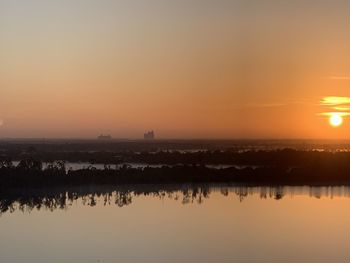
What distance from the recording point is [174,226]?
3691mm

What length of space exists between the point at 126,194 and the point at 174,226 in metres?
1.52

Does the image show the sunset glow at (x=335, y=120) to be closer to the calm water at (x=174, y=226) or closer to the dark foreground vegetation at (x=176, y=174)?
the calm water at (x=174, y=226)

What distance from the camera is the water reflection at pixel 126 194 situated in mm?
4562

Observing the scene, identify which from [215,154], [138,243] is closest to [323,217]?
[138,243]

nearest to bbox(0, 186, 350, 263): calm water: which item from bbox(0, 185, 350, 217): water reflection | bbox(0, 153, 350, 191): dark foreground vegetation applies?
bbox(0, 185, 350, 217): water reflection

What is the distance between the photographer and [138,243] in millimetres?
3248

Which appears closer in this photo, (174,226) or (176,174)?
(174,226)

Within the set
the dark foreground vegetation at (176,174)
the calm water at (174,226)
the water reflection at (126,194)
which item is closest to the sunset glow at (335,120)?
the calm water at (174,226)

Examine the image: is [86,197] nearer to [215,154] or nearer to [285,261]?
[285,261]

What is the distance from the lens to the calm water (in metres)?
3.03

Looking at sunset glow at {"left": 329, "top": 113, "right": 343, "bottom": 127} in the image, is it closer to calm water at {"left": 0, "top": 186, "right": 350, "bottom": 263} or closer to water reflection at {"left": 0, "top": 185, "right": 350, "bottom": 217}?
calm water at {"left": 0, "top": 186, "right": 350, "bottom": 263}

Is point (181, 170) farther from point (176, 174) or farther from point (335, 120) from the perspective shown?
point (335, 120)

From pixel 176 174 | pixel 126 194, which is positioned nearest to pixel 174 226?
pixel 126 194

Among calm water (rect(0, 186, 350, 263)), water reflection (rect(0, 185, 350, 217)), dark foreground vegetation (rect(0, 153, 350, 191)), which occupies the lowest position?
calm water (rect(0, 186, 350, 263))
